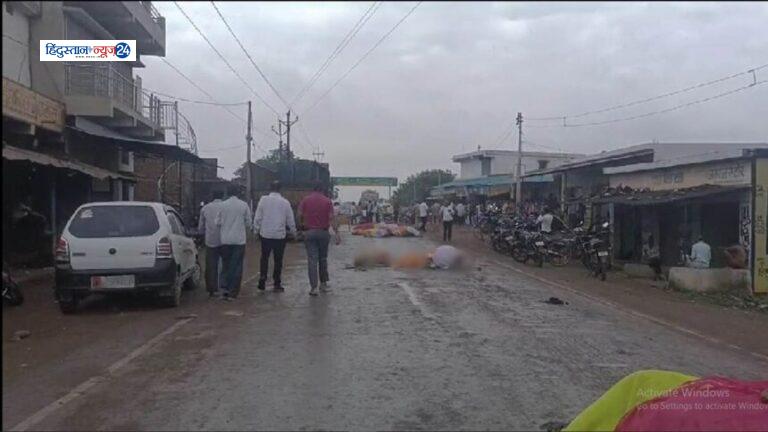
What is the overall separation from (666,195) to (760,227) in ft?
8.89

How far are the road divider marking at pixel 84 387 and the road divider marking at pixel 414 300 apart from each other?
3.42 meters

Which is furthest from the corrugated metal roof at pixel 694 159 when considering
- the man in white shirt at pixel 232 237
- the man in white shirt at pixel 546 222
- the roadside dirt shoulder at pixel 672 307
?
the man in white shirt at pixel 232 237

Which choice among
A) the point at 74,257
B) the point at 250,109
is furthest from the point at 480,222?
the point at 74,257

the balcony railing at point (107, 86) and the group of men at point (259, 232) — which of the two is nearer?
the balcony railing at point (107, 86)

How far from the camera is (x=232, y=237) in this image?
508 inches

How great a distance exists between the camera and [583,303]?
1376 centimetres

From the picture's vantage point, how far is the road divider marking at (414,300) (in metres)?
11.4

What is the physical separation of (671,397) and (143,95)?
1096cm

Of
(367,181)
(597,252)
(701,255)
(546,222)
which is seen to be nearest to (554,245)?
(546,222)

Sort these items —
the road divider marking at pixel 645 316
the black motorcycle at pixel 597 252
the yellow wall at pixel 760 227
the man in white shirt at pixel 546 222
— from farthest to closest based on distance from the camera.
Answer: the man in white shirt at pixel 546 222 < the black motorcycle at pixel 597 252 < the yellow wall at pixel 760 227 < the road divider marking at pixel 645 316

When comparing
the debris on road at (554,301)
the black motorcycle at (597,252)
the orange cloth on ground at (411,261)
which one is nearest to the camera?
the debris on road at (554,301)

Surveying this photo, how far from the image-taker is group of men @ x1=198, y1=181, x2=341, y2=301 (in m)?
13.0

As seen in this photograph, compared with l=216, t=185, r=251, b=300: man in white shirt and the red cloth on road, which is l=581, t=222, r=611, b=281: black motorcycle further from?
l=216, t=185, r=251, b=300: man in white shirt

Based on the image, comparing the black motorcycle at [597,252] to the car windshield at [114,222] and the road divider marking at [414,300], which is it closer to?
the road divider marking at [414,300]
